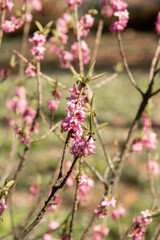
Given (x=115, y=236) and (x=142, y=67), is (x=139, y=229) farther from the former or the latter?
(x=142, y=67)

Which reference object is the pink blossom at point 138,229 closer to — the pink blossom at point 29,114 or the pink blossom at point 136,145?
the pink blossom at point 136,145

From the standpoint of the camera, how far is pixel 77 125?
1147mm

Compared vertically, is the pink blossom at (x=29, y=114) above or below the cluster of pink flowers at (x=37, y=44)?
above

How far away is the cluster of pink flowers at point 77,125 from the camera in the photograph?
114cm

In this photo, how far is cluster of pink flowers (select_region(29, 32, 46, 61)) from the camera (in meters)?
1.98

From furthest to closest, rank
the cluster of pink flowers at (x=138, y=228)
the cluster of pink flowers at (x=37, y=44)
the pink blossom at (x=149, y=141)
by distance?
the pink blossom at (x=149, y=141) < the cluster of pink flowers at (x=37, y=44) < the cluster of pink flowers at (x=138, y=228)

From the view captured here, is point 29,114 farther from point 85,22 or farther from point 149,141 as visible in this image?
point 149,141

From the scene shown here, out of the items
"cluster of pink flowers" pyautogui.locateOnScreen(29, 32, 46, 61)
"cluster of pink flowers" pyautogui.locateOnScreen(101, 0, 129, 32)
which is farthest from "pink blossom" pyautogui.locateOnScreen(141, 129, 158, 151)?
"cluster of pink flowers" pyautogui.locateOnScreen(29, 32, 46, 61)

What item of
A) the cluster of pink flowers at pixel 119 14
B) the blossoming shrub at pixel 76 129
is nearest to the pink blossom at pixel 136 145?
the blossoming shrub at pixel 76 129

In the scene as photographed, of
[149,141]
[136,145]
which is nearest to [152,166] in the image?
[149,141]

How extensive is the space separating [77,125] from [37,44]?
1045 mm

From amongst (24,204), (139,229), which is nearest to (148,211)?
(139,229)

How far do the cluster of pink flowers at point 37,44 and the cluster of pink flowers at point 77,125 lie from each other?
907 mm

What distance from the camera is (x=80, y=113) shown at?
3.76ft
